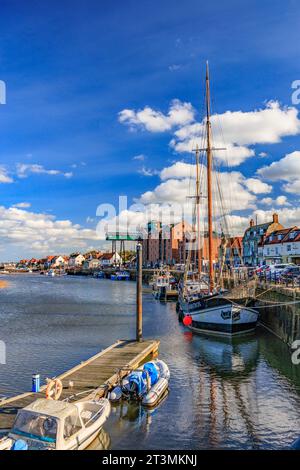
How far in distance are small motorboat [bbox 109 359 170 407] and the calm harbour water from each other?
480 millimetres

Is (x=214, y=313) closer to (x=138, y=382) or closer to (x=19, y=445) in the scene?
(x=138, y=382)

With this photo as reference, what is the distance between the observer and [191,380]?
2272cm

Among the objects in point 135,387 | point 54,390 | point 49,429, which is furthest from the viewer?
point 135,387

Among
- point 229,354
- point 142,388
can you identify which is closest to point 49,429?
point 142,388

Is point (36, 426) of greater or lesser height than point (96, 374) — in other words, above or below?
above

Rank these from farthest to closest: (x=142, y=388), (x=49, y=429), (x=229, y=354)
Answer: (x=229, y=354)
(x=142, y=388)
(x=49, y=429)

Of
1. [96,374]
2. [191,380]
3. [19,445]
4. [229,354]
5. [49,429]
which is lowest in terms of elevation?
[229,354]

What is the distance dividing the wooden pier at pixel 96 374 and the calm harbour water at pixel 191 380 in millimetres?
1580

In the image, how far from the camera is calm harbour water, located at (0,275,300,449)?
51.0 ft

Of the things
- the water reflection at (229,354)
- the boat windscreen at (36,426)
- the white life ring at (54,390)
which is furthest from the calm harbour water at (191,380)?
the boat windscreen at (36,426)

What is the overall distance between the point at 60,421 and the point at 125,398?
678 centimetres

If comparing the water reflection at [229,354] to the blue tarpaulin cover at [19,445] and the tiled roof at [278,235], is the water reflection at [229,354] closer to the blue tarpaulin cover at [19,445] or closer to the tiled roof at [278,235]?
the blue tarpaulin cover at [19,445]

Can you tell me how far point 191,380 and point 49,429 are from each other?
11.6 metres

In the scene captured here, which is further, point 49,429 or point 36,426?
point 36,426
